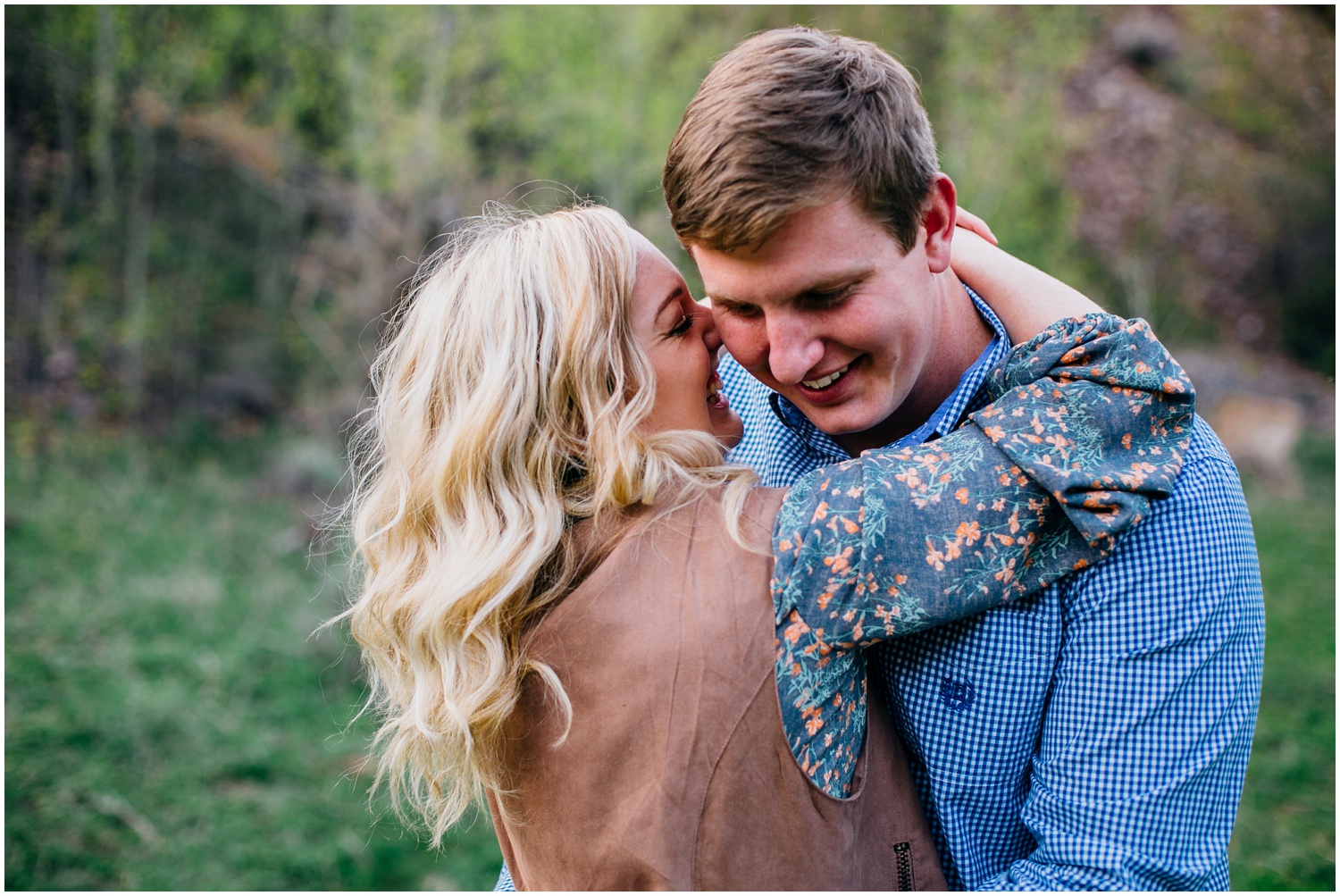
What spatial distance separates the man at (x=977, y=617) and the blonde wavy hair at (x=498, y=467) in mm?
226

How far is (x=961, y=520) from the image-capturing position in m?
1.58

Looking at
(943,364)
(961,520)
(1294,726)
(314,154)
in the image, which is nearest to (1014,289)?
(943,364)

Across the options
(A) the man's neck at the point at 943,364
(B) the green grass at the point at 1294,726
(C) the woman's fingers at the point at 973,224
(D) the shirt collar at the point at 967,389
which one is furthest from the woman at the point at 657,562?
(B) the green grass at the point at 1294,726

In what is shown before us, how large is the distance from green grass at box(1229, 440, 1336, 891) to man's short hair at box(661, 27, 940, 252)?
12.6 ft

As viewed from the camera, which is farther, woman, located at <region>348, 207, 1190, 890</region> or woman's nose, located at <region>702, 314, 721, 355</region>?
woman's nose, located at <region>702, 314, 721, 355</region>

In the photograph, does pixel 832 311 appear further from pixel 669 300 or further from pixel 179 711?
pixel 179 711

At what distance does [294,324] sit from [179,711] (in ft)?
20.4

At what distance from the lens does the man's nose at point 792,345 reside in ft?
6.11

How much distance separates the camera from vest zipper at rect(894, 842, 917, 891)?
1741 millimetres

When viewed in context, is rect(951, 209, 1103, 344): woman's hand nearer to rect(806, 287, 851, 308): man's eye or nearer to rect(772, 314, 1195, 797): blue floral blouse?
rect(772, 314, 1195, 797): blue floral blouse

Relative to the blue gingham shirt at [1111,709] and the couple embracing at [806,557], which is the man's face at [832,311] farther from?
the blue gingham shirt at [1111,709]

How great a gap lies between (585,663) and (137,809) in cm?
405

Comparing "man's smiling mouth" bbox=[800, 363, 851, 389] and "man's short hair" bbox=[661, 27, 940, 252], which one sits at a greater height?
"man's short hair" bbox=[661, 27, 940, 252]

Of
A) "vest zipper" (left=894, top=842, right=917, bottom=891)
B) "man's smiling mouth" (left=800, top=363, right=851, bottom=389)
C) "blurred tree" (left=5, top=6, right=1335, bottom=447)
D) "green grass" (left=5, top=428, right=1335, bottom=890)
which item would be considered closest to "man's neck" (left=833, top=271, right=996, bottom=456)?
"man's smiling mouth" (left=800, top=363, right=851, bottom=389)
